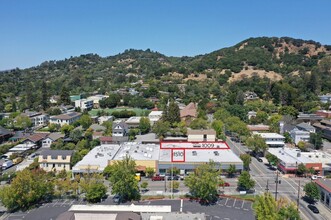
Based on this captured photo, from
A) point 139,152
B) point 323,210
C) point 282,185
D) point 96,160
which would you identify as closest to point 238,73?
point 139,152

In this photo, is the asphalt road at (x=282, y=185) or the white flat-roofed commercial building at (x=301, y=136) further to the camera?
the white flat-roofed commercial building at (x=301, y=136)

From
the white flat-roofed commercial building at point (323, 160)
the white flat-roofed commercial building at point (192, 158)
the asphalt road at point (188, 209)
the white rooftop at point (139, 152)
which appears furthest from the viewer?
the white rooftop at point (139, 152)

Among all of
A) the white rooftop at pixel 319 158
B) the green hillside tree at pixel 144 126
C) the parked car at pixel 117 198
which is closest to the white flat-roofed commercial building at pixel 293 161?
the white rooftop at pixel 319 158

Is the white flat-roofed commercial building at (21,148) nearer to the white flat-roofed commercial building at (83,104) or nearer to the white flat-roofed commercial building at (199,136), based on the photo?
the white flat-roofed commercial building at (199,136)

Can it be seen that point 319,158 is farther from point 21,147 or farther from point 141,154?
point 21,147

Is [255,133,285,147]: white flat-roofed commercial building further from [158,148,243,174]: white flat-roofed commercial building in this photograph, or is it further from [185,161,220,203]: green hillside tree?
[185,161,220,203]: green hillside tree

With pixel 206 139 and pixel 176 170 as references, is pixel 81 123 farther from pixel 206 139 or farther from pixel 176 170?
pixel 176 170

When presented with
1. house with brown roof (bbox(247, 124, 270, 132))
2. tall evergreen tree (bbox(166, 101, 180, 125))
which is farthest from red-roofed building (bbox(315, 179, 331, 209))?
tall evergreen tree (bbox(166, 101, 180, 125))
